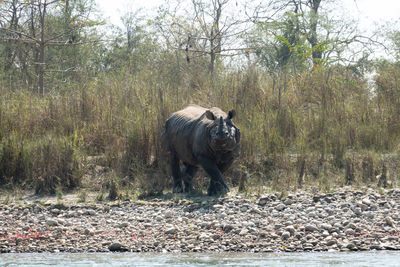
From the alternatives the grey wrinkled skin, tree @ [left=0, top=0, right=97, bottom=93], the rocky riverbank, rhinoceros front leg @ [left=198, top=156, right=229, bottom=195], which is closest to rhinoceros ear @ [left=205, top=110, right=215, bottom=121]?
the grey wrinkled skin

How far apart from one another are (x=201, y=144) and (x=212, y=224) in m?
2.10

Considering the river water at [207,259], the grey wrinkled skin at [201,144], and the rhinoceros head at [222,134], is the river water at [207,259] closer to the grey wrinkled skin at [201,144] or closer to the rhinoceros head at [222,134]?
the rhinoceros head at [222,134]

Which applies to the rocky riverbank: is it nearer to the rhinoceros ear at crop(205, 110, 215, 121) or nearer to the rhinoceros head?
the rhinoceros head

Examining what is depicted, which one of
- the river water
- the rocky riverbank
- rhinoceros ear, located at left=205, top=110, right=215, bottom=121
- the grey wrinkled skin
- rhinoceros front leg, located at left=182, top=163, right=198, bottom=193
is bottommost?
the river water

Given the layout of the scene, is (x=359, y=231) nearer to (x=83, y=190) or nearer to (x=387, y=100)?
(x=83, y=190)

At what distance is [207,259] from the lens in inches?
229

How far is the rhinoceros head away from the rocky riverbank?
80 centimetres

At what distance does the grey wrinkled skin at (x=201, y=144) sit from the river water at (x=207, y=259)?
8.98 ft

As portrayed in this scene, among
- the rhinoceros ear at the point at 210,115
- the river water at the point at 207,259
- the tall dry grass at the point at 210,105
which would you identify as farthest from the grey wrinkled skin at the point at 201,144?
the river water at the point at 207,259

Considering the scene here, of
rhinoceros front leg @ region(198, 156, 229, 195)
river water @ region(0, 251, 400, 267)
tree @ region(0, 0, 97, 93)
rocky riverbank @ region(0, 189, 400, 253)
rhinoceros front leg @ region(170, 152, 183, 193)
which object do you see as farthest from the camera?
tree @ region(0, 0, 97, 93)

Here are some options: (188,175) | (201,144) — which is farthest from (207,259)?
(188,175)

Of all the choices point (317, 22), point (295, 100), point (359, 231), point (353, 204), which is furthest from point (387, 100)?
point (317, 22)

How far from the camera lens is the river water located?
5570 mm

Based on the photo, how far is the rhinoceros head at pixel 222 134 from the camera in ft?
27.5
